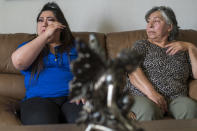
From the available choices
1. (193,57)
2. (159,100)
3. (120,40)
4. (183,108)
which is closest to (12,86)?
(120,40)

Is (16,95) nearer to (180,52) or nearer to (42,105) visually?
(42,105)

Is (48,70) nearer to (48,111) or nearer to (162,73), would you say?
(48,111)

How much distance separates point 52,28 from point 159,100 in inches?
29.8

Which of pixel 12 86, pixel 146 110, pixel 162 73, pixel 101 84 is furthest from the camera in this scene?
pixel 12 86

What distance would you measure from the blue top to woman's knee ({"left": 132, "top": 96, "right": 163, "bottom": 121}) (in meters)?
0.43

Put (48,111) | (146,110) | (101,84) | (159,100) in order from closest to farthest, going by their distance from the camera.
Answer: (101,84) → (48,111) → (146,110) → (159,100)

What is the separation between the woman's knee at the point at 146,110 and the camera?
1.37 meters

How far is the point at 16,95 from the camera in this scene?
172 centimetres

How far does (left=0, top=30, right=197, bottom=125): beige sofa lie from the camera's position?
1630 mm

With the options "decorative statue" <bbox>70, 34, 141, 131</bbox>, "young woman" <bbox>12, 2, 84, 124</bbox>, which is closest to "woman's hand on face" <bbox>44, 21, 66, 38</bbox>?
"young woman" <bbox>12, 2, 84, 124</bbox>

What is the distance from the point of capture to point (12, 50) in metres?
1.83

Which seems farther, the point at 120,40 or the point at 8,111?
the point at 120,40

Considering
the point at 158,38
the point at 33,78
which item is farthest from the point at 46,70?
the point at 158,38

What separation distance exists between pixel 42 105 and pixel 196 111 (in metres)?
0.86
